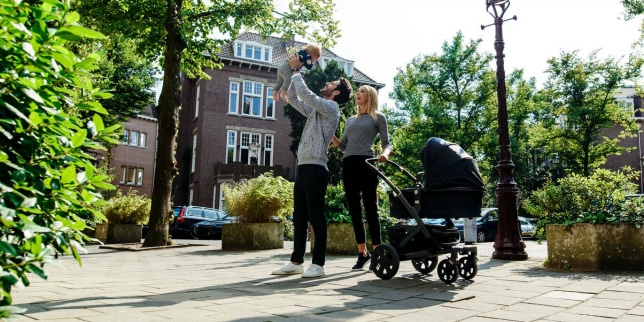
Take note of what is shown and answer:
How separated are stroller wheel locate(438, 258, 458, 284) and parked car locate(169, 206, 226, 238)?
62.6 ft

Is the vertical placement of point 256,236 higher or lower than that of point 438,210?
lower

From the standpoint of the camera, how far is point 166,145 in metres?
11.9

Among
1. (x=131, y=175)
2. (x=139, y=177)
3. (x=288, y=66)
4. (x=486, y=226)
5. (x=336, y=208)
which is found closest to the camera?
(x=288, y=66)

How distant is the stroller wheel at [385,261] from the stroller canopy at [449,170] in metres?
0.70

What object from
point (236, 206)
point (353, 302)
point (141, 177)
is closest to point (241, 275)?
point (353, 302)

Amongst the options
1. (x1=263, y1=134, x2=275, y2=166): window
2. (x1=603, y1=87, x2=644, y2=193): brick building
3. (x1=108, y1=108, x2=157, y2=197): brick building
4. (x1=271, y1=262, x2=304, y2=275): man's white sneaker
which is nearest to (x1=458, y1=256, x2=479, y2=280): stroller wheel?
(x1=271, y1=262, x2=304, y2=275): man's white sneaker

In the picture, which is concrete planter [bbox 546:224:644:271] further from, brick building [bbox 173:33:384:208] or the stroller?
brick building [bbox 173:33:384:208]

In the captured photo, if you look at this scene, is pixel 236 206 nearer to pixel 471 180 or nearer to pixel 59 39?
pixel 471 180

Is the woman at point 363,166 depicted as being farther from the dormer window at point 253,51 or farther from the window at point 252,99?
the dormer window at point 253,51

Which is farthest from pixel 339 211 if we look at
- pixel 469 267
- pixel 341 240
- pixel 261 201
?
pixel 469 267

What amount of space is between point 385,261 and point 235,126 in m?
34.8

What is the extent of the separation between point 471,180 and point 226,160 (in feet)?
114

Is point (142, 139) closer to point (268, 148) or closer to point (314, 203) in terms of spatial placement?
point (268, 148)

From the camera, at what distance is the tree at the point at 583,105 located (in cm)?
2778
